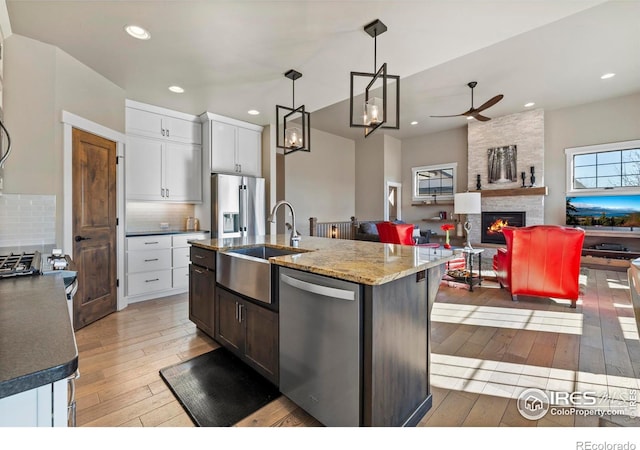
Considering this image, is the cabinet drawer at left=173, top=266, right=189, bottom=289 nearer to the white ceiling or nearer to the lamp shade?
the white ceiling

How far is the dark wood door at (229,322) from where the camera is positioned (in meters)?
2.14

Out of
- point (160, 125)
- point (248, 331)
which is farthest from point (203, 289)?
point (160, 125)

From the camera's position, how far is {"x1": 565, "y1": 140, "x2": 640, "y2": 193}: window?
18.4 feet

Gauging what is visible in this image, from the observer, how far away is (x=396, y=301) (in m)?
1.44

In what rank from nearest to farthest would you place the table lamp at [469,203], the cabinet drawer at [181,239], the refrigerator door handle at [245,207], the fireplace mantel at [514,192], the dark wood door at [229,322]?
1. the dark wood door at [229,322]
2. the cabinet drawer at [181,239]
3. the refrigerator door handle at [245,207]
4. the table lamp at [469,203]
5. the fireplace mantel at [514,192]

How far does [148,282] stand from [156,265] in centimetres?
24

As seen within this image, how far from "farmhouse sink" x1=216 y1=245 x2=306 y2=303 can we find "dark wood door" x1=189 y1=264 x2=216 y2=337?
0.18 m

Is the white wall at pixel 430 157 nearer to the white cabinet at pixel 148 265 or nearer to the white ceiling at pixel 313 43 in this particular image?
the white ceiling at pixel 313 43

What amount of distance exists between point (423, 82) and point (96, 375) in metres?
5.54

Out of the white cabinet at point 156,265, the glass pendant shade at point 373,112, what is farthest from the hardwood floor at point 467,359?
the glass pendant shade at point 373,112

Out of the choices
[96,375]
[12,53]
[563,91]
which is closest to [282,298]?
[96,375]

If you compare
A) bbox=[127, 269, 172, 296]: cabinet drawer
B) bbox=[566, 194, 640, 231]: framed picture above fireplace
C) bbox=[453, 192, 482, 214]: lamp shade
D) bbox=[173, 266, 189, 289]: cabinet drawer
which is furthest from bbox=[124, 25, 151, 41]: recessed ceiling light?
bbox=[566, 194, 640, 231]: framed picture above fireplace

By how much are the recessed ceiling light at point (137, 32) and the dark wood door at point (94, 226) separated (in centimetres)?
119
